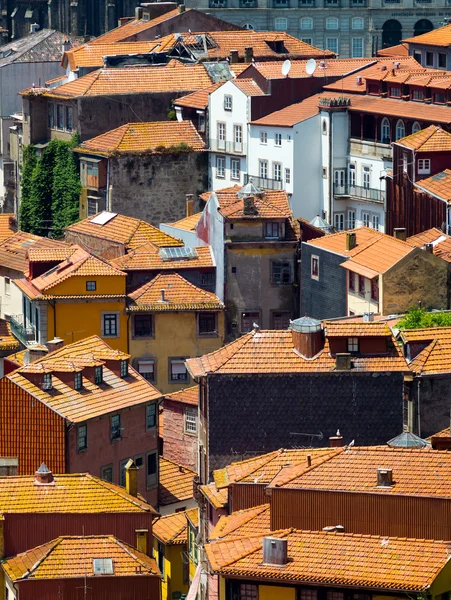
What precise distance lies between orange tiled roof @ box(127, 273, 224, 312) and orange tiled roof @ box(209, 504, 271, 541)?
3657 cm

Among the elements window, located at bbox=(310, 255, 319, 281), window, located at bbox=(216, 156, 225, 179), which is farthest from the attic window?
window, located at bbox=(216, 156, 225, 179)

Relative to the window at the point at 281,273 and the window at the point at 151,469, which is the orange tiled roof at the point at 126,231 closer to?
the window at the point at 281,273

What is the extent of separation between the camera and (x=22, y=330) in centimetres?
11881

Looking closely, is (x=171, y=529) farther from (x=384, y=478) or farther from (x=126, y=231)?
(x=126, y=231)

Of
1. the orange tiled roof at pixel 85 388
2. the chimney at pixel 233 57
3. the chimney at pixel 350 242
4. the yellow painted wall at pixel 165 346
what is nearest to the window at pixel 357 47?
the chimney at pixel 233 57

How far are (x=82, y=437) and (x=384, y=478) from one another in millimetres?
23406

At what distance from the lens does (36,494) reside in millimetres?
88625

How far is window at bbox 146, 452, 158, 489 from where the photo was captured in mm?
101562

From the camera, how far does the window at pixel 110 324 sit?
117m

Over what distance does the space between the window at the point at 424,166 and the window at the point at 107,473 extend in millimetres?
Result: 28630

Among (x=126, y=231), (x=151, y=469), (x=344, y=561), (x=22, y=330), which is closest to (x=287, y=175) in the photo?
(x=126, y=231)

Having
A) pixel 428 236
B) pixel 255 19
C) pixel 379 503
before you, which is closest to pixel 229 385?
pixel 379 503

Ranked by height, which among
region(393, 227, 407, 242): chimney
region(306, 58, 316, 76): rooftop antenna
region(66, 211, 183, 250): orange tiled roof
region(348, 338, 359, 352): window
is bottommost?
region(66, 211, 183, 250): orange tiled roof

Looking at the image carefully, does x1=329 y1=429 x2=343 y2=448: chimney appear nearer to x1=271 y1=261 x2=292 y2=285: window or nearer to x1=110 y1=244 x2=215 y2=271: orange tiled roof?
x1=271 y1=261 x2=292 y2=285: window
